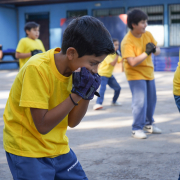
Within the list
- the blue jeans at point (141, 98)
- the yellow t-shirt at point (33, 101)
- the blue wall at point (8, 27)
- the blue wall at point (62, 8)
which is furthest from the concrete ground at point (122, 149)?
the blue wall at point (8, 27)

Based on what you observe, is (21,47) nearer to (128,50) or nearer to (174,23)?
(128,50)

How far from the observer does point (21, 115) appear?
1.77 metres

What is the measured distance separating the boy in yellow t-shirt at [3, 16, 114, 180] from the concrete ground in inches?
45.7

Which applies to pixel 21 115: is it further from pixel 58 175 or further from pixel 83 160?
pixel 83 160

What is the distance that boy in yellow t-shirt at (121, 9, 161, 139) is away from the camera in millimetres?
4117

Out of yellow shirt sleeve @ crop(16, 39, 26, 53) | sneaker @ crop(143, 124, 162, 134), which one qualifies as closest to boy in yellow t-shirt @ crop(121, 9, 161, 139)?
sneaker @ crop(143, 124, 162, 134)

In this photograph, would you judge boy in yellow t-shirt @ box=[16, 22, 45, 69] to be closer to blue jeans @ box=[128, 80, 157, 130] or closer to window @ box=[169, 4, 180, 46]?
blue jeans @ box=[128, 80, 157, 130]

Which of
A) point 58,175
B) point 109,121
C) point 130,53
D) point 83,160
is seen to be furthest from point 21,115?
point 109,121

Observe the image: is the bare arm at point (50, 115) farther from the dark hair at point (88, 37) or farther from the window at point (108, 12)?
the window at point (108, 12)

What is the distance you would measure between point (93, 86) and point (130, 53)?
8.32 feet

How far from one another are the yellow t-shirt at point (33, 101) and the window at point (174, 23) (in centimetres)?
1421

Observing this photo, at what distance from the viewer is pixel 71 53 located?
1.69 m

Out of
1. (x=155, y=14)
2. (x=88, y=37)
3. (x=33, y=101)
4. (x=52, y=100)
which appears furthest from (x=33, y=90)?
(x=155, y=14)

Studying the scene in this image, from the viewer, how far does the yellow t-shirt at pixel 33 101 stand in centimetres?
167
